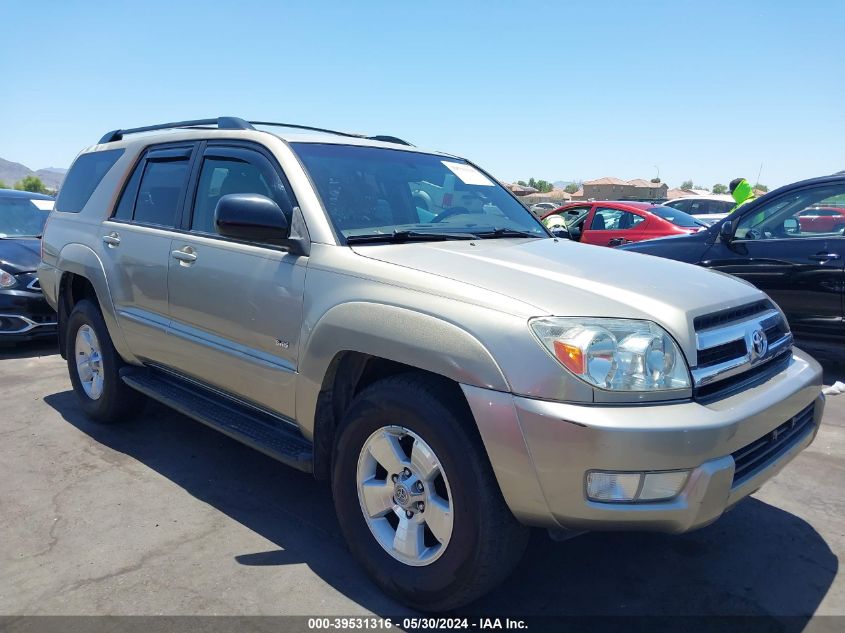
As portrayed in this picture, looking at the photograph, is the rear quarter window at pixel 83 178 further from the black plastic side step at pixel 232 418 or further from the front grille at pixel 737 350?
the front grille at pixel 737 350

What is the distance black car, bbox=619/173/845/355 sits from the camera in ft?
18.0

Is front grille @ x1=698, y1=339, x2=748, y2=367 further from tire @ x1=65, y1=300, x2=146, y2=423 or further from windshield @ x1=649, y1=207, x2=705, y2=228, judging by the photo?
windshield @ x1=649, y1=207, x2=705, y2=228

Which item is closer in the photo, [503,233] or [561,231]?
[503,233]

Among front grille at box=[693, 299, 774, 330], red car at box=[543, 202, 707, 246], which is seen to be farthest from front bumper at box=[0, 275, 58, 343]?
red car at box=[543, 202, 707, 246]

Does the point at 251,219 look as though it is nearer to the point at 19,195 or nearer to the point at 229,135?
the point at 229,135

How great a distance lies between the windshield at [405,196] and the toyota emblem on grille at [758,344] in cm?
133

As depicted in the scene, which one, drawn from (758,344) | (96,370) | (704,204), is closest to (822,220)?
(758,344)

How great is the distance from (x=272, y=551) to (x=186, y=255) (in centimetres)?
158

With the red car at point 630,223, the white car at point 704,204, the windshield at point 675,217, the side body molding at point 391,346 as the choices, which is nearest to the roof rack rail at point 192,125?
the side body molding at point 391,346

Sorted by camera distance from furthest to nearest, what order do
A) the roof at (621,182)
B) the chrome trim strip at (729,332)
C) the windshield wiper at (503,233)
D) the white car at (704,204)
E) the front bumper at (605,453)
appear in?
the roof at (621,182) → the white car at (704,204) → the windshield wiper at (503,233) → the chrome trim strip at (729,332) → the front bumper at (605,453)

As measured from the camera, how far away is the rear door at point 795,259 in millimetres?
5480

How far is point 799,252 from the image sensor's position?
5672 mm

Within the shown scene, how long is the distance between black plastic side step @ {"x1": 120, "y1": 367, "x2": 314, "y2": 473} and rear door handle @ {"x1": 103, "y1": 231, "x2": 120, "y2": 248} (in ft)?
2.64

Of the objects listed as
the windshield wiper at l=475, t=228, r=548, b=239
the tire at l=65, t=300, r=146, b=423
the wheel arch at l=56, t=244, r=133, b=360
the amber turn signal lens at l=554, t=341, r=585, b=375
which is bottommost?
the tire at l=65, t=300, r=146, b=423
